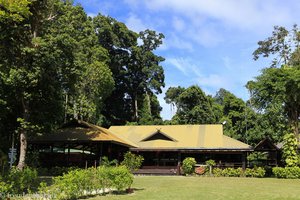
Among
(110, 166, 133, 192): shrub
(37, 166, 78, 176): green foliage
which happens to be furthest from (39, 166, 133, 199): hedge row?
Answer: (37, 166, 78, 176): green foliage

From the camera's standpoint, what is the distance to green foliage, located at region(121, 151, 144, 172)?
1277 inches

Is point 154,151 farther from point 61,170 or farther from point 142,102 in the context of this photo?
point 142,102

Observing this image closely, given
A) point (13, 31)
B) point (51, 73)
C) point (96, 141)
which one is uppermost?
point (13, 31)

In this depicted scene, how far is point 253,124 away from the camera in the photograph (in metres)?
54.7

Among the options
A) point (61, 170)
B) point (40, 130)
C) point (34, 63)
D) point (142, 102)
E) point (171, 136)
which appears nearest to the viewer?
point (34, 63)

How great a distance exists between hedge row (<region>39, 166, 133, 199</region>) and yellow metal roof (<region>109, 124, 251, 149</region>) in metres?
17.6

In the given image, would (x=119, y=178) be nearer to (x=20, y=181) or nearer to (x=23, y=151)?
(x=20, y=181)

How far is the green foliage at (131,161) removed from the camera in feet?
106

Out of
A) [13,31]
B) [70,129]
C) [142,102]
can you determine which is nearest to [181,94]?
[142,102]

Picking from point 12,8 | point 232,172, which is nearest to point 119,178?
point 12,8

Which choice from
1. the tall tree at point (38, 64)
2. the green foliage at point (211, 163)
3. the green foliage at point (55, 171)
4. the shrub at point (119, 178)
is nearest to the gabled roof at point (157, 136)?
the green foliage at point (211, 163)

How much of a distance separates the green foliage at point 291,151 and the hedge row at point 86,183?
62.0 feet

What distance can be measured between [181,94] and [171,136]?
16730 mm

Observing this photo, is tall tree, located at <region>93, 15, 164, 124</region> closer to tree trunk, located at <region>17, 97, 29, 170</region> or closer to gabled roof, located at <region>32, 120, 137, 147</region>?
gabled roof, located at <region>32, 120, 137, 147</region>
